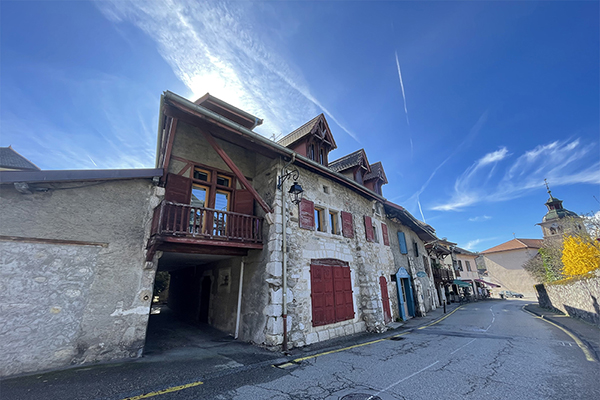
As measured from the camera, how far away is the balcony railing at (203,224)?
19.7 feet

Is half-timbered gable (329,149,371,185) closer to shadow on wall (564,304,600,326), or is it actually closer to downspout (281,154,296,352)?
downspout (281,154,296,352)

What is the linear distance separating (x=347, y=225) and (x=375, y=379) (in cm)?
630

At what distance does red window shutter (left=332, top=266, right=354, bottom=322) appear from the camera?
29.8 feet

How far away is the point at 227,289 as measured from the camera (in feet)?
29.9

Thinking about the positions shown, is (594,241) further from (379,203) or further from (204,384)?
(204,384)

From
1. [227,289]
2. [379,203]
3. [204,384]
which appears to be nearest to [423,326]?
[379,203]

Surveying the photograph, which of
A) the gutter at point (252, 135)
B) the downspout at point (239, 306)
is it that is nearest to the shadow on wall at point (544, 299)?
the gutter at point (252, 135)

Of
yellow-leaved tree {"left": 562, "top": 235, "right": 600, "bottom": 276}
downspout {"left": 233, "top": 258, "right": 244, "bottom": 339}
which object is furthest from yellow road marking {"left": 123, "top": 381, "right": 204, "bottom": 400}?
yellow-leaved tree {"left": 562, "top": 235, "right": 600, "bottom": 276}

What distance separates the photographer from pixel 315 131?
10594 mm

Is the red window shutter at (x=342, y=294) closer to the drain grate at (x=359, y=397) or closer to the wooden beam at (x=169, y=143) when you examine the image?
the drain grate at (x=359, y=397)

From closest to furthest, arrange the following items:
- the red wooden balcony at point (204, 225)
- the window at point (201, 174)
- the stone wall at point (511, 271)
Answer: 1. the red wooden balcony at point (204, 225)
2. the window at point (201, 174)
3. the stone wall at point (511, 271)

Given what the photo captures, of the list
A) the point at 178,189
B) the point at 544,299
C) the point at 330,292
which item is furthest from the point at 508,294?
the point at 178,189

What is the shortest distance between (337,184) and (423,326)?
7.80 metres

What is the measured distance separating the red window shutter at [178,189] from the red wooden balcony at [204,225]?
14.0 inches
